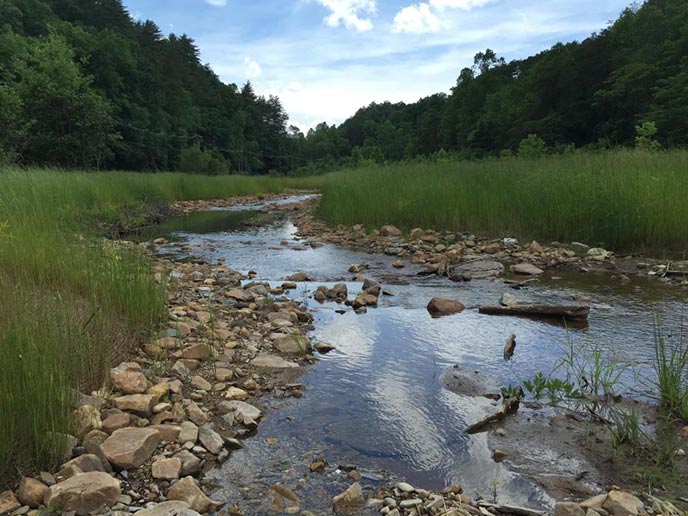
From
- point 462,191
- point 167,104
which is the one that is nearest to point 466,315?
point 462,191

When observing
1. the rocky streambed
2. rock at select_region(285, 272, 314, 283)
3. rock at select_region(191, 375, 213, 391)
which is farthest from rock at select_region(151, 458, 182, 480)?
rock at select_region(285, 272, 314, 283)

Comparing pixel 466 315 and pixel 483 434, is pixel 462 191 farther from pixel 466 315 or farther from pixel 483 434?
pixel 483 434

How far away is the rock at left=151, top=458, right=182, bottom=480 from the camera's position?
2176mm

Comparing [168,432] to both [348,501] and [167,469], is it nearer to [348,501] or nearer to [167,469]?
[167,469]

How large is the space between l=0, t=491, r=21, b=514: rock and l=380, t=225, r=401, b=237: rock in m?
8.45

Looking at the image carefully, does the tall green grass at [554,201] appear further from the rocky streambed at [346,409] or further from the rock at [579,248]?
the rocky streambed at [346,409]

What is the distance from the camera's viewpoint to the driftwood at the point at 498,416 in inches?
107

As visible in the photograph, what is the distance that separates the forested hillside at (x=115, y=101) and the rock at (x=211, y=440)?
1388 cm

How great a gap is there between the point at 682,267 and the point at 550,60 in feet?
158

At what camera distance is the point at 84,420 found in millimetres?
2336

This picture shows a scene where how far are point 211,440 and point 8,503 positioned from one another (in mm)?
886

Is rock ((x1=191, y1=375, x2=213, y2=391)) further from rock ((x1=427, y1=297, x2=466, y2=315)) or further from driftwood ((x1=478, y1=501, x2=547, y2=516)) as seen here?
rock ((x1=427, y1=297, x2=466, y2=315))

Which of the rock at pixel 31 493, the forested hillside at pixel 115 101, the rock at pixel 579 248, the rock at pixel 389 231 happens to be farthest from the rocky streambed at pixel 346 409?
the forested hillside at pixel 115 101

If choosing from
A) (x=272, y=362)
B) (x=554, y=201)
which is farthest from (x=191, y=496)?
(x=554, y=201)
